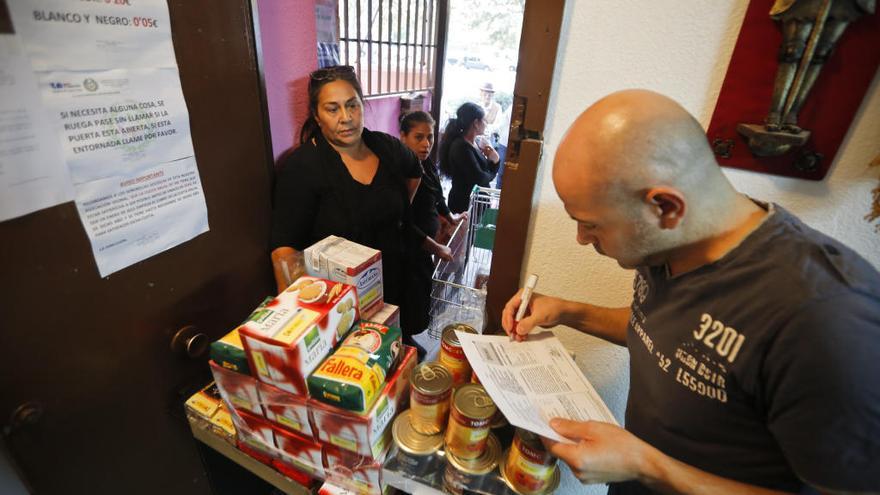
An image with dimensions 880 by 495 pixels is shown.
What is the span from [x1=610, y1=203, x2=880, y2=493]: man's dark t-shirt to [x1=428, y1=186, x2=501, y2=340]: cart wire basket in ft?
3.06

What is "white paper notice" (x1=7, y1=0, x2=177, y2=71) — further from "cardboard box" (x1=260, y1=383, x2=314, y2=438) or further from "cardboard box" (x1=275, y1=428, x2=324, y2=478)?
"cardboard box" (x1=275, y1=428, x2=324, y2=478)

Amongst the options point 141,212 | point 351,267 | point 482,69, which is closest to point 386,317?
point 351,267

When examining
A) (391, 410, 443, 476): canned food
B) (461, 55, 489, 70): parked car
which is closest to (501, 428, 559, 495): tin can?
(391, 410, 443, 476): canned food

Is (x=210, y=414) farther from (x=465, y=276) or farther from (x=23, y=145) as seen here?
(x=465, y=276)

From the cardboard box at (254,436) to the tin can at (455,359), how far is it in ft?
1.43

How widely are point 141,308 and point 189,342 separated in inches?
6.7

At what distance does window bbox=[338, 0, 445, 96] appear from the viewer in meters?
2.61

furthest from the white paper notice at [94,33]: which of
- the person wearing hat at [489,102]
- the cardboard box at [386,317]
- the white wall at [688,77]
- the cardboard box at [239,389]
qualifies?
the person wearing hat at [489,102]

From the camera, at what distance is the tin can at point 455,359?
2.82 feet

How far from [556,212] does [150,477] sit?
135 cm

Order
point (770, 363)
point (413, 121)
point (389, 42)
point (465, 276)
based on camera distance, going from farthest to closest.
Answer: point (389, 42) → point (413, 121) → point (465, 276) → point (770, 363)

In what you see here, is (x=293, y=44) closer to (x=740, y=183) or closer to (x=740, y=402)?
(x=740, y=183)

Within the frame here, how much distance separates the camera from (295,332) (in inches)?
29.3

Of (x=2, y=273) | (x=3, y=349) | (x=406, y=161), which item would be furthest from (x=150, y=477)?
(x=406, y=161)
